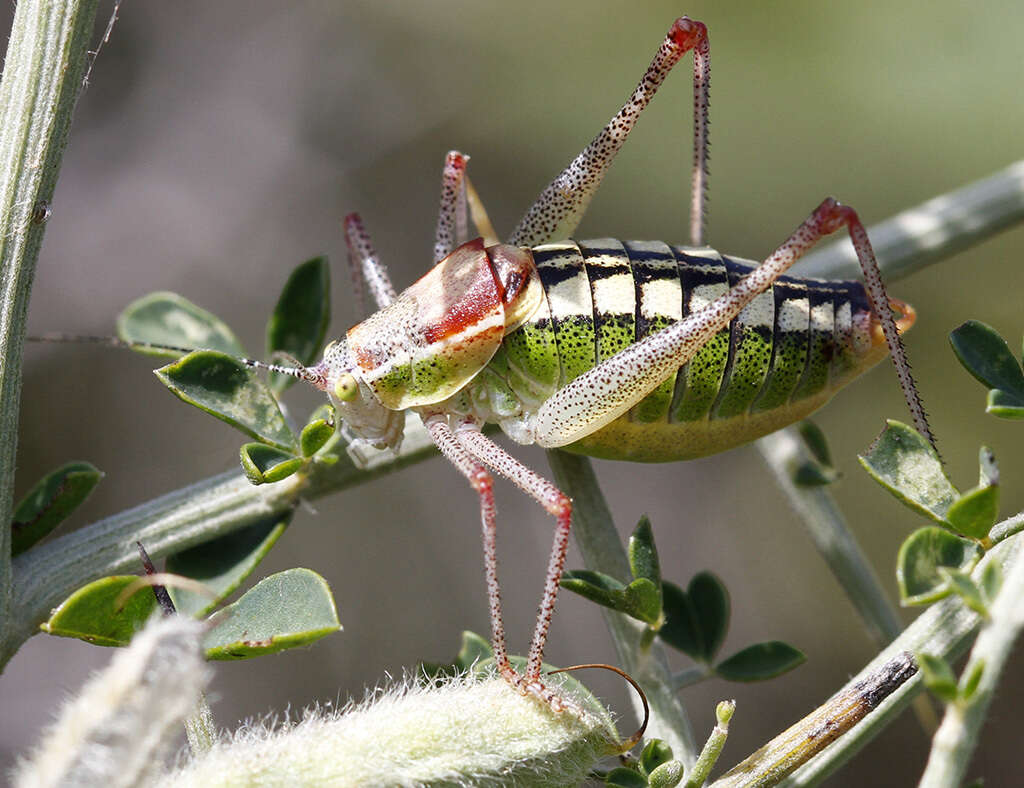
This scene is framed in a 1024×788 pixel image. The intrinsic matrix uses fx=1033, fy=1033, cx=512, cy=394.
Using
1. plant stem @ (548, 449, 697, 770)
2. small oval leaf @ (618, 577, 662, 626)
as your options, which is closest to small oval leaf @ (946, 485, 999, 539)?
small oval leaf @ (618, 577, 662, 626)

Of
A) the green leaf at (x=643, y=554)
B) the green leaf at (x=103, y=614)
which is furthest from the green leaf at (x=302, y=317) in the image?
the green leaf at (x=643, y=554)

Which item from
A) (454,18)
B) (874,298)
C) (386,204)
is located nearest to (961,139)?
(874,298)

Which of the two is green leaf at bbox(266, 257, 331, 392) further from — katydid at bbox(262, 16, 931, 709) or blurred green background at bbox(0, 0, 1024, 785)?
blurred green background at bbox(0, 0, 1024, 785)

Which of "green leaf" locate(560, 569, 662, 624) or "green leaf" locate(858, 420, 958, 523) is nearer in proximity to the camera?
"green leaf" locate(858, 420, 958, 523)

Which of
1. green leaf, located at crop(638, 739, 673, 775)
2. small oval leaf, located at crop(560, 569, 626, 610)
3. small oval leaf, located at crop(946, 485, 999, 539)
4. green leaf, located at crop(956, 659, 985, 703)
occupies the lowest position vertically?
green leaf, located at crop(638, 739, 673, 775)

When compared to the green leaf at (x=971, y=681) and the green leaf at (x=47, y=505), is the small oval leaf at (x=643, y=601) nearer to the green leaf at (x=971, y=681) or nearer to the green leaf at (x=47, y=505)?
the green leaf at (x=971, y=681)

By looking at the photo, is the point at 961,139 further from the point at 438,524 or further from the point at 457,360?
the point at 438,524

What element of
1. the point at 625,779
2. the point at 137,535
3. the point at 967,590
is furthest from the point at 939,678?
the point at 137,535
